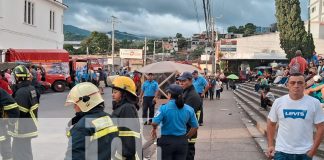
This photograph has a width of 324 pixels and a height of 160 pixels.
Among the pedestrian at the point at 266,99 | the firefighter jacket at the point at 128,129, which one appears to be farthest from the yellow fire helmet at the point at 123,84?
the pedestrian at the point at 266,99

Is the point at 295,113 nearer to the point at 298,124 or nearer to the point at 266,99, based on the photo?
the point at 298,124

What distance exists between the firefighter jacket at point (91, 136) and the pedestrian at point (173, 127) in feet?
7.80

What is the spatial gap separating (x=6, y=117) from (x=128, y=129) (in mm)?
2359

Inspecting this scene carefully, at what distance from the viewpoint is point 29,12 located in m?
37.3

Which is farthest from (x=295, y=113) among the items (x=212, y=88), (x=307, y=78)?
(x=212, y=88)

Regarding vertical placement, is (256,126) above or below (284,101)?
below

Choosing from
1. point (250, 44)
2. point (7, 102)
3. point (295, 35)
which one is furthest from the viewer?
point (250, 44)

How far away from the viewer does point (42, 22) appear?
132ft

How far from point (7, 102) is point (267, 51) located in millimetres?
54203

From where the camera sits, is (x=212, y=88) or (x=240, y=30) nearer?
(x=212, y=88)

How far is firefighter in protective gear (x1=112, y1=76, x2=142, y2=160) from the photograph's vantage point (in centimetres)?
442

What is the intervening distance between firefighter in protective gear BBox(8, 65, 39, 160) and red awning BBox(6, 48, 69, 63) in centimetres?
2303

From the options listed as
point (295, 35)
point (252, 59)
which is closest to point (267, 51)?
point (252, 59)

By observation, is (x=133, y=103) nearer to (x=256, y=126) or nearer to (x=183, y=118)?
(x=183, y=118)
